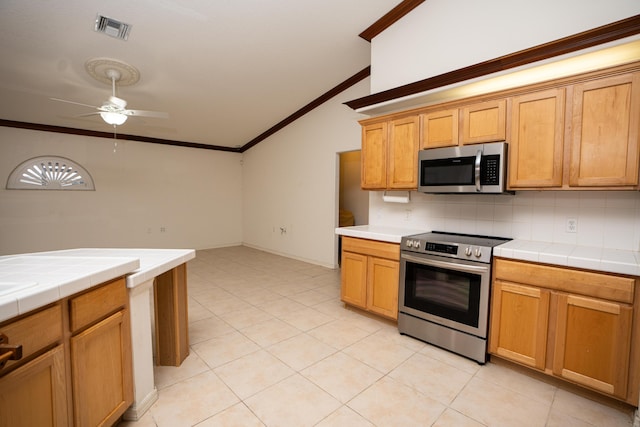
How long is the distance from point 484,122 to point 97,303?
2985mm

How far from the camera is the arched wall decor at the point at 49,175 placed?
4.93 metres

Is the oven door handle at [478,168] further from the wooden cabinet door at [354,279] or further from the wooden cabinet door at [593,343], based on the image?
the wooden cabinet door at [354,279]

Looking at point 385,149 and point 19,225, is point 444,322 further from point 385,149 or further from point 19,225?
point 19,225

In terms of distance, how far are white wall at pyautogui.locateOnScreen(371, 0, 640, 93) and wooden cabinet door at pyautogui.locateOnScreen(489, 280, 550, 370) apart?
207 cm

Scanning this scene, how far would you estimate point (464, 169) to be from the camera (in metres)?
2.57

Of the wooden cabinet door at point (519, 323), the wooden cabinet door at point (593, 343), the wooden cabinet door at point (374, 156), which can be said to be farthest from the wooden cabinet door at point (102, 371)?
the wooden cabinet door at point (593, 343)

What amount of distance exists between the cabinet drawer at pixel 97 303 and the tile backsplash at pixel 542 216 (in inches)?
112

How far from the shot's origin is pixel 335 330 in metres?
2.88

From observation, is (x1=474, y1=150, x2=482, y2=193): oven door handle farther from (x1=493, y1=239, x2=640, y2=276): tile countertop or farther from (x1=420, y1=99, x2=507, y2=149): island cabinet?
(x1=493, y1=239, x2=640, y2=276): tile countertop

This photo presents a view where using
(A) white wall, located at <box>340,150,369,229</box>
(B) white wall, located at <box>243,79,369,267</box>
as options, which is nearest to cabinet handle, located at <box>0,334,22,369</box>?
(B) white wall, located at <box>243,79,369,267</box>

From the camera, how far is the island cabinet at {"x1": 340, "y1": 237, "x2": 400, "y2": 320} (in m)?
2.87

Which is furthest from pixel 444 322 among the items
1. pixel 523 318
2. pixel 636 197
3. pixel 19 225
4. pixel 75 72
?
pixel 19 225

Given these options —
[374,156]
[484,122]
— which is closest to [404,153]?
[374,156]

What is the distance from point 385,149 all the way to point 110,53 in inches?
133
